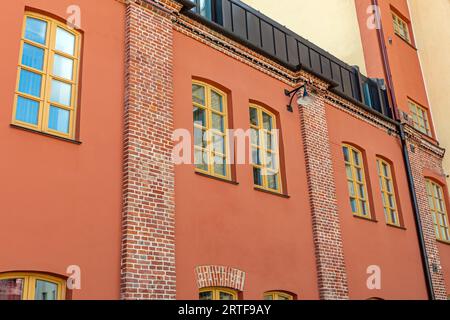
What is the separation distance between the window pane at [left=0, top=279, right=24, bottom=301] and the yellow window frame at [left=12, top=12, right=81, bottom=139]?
205 centimetres

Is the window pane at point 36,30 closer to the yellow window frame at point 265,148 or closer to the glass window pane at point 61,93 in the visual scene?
the glass window pane at point 61,93

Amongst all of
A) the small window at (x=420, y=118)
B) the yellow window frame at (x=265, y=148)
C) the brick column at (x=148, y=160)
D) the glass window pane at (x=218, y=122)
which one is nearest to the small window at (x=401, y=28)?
the small window at (x=420, y=118)

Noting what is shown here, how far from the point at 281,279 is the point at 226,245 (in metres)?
1.51

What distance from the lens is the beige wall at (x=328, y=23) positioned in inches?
649

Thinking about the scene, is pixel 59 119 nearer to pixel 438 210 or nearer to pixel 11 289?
pixel 11 289

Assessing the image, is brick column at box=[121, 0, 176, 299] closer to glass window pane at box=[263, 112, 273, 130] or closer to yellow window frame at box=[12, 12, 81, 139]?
yellow window frame at box=[12, 12, 81, 139]

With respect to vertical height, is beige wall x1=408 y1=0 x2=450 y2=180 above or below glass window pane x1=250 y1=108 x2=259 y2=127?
above

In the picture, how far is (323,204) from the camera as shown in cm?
1077

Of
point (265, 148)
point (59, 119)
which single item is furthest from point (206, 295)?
point (59, 119)

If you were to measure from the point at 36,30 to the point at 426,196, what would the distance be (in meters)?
11.9

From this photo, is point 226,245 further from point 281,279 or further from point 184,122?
point 184,122

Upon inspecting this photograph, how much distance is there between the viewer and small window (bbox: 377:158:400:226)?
43.2ft

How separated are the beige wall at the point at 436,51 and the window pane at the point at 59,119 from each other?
14109mm

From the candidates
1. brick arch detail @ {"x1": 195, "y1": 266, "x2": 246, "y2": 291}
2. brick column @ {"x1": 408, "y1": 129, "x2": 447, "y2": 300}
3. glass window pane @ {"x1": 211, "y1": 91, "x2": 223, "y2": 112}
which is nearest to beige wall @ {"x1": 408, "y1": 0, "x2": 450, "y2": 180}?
brick column @ {"x1": 408, "y1": 129, "x2": 447, "y2": 300}
